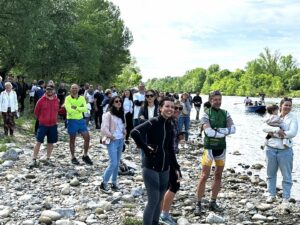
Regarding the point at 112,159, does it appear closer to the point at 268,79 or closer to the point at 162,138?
the point at 162,138

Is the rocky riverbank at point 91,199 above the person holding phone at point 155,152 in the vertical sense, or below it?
below

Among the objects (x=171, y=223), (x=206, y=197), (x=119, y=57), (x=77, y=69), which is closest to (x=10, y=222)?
(x=171, y=223)

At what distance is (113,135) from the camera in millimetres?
8641

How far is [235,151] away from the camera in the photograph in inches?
789

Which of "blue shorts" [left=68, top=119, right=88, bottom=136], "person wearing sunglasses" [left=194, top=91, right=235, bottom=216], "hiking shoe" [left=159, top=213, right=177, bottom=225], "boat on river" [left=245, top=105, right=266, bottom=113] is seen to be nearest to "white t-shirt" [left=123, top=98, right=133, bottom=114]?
"blue shorts" [left=68, top=119, right=88, bottom=136]

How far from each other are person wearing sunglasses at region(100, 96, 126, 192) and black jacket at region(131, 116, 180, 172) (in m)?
2.94

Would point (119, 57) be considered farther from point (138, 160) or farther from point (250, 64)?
point (250, 64)

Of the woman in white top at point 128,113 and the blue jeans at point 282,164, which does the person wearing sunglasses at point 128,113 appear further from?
the blue jeans at point 282,164

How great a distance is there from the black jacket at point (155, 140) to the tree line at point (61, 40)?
17773 millimetres

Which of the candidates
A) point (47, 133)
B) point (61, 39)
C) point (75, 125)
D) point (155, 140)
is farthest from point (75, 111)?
point (61, 39)

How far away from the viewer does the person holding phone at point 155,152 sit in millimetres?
5625

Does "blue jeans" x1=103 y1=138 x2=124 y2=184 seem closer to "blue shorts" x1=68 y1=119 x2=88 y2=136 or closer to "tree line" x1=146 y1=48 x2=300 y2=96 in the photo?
"blue shorts" x1=68 y1=119 x2=88 y2=136

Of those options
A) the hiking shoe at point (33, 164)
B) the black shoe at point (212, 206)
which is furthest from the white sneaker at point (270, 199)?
the hiking shoe at point (33, 164)

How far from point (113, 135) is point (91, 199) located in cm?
136
